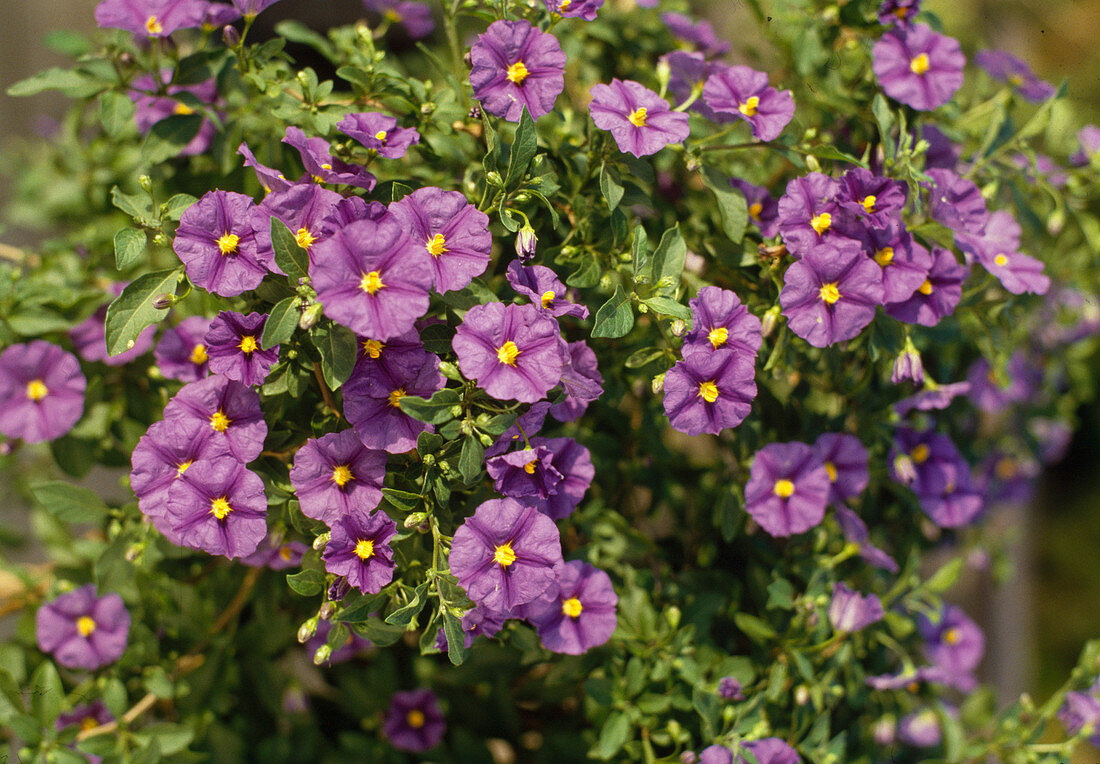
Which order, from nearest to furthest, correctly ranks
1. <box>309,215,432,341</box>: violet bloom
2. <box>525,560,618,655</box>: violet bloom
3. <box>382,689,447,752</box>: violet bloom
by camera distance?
<box>309,215,432,341</box>: violet bloom
<box>525,560,618,655</box>: violet bloom
<box>382,689,447,752</box>: violet bloom

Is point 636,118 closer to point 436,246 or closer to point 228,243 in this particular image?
point 436,246

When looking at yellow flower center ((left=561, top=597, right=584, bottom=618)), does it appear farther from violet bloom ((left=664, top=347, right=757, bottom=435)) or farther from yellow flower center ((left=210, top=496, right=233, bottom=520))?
yellow flower center ((left=210, top=496, right=233, bottom=520))

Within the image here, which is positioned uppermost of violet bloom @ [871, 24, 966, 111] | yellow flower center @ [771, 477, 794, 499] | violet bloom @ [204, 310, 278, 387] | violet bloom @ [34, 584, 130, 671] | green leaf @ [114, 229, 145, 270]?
violet bloom @ [871, 24, 966, 111]

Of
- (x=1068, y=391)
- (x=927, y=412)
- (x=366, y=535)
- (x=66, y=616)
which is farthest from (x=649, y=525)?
(x=1068, y=391)

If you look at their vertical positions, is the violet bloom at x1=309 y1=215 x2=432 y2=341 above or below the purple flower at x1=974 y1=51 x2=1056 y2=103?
below

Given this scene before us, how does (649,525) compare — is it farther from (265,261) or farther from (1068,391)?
(1068,391)

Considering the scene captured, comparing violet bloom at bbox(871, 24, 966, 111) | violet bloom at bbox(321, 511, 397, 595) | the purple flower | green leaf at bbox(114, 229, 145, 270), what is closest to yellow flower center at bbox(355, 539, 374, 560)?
violet bloom at bbox(321, 511, 397, 595)
